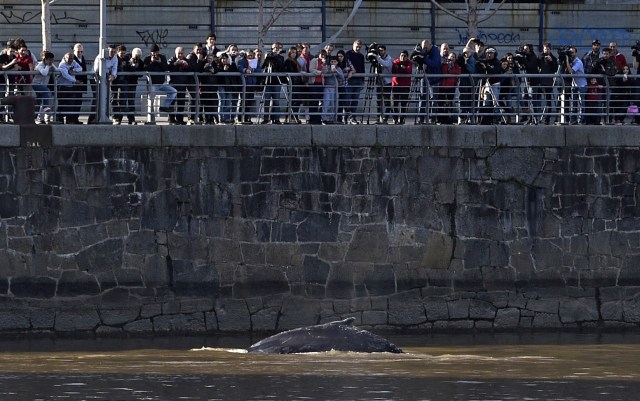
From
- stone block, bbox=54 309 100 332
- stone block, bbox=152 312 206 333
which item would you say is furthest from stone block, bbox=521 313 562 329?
stone block, bbox=54 309 100 332

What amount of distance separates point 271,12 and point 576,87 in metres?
16.7

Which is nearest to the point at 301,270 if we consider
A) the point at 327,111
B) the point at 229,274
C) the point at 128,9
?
the point at 229,274

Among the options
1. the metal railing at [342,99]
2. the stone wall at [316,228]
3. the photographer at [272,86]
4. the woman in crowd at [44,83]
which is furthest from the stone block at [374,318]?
the woman in crowd at [44,83]

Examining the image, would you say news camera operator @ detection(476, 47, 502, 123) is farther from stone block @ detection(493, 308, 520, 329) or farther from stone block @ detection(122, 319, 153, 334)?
stone block @ detection(122, 319, 153, 334)

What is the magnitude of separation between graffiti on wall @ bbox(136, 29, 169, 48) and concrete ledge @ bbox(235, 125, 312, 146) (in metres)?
18.5

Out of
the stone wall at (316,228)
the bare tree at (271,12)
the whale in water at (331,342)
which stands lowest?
the whale in water at (331,342)

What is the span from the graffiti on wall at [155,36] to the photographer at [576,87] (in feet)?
56.2

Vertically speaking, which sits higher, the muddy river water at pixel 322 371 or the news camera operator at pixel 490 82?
the news camera operator at pixel 490 82

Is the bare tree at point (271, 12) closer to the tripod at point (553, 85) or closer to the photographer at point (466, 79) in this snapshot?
the photographer at point (466, 79)

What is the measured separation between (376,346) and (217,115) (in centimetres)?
538

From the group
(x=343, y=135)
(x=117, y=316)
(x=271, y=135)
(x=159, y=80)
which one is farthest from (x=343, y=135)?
(x=117, y=316)

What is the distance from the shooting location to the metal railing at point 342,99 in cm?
2686

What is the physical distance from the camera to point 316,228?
86.9 ft

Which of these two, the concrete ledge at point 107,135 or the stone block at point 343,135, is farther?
the stone block at point 343,135
